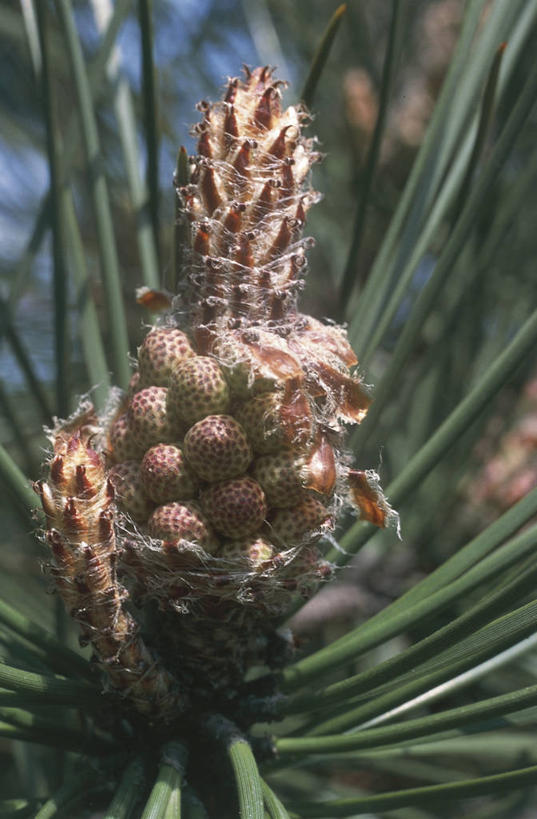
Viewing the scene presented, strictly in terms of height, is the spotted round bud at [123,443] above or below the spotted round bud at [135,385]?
below

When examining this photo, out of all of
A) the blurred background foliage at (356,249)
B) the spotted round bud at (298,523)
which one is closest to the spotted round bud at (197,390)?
the spotted round bud at (298,523)

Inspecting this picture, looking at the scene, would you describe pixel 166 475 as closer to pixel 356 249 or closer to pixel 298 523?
pixel 298 523

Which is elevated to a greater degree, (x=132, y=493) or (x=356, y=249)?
(x=356, y=249)

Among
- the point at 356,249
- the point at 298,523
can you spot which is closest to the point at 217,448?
the point at 298,523

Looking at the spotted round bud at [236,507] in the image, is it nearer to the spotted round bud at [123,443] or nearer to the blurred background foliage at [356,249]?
the spotted round bud at [123,443]

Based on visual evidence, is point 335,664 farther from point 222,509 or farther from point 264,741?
point 222,509

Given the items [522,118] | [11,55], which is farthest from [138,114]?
[522,118]

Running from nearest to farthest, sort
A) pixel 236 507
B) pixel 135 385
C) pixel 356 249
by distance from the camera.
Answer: pixel 236 507 → pixel 135 385 → pixel 356 249
